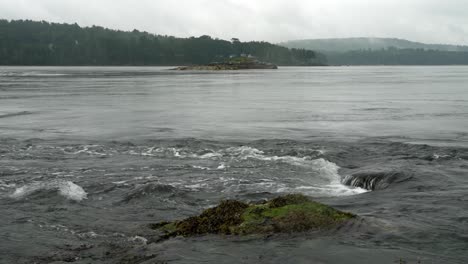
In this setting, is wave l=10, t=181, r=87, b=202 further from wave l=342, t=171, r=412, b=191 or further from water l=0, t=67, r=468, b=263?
wave l=342, t=171, r=412, b=191

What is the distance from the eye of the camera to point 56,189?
784 inches

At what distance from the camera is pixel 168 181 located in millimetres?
21484

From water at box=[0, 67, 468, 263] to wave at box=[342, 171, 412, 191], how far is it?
4 centimetres

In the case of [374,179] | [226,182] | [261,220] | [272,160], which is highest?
[261,220]

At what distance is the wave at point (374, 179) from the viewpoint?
67.3 ft

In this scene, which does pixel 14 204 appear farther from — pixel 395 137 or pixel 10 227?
pixel 395 137

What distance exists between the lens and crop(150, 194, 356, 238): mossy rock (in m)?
14.1

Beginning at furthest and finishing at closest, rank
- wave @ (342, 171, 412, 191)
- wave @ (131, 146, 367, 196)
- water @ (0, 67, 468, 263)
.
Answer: wave @ (342, 171, 412, 191)
wave @ (131, 146, 367, 196)
water @ (0, 67, 468, 263)

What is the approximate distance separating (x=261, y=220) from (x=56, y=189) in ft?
31.2

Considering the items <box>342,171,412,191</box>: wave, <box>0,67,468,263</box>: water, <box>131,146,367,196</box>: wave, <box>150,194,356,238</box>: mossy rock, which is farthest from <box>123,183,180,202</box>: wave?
<box>342,171,412,191</box>: wave

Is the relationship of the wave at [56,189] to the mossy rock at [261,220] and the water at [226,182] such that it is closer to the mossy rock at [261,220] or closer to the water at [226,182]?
the water at [226,182]

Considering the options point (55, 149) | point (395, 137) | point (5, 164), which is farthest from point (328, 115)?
point (5, 164)

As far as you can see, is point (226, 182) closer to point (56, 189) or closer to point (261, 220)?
point (56, 189)

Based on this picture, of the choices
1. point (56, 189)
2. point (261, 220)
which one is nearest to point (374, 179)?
point (261, 220)
